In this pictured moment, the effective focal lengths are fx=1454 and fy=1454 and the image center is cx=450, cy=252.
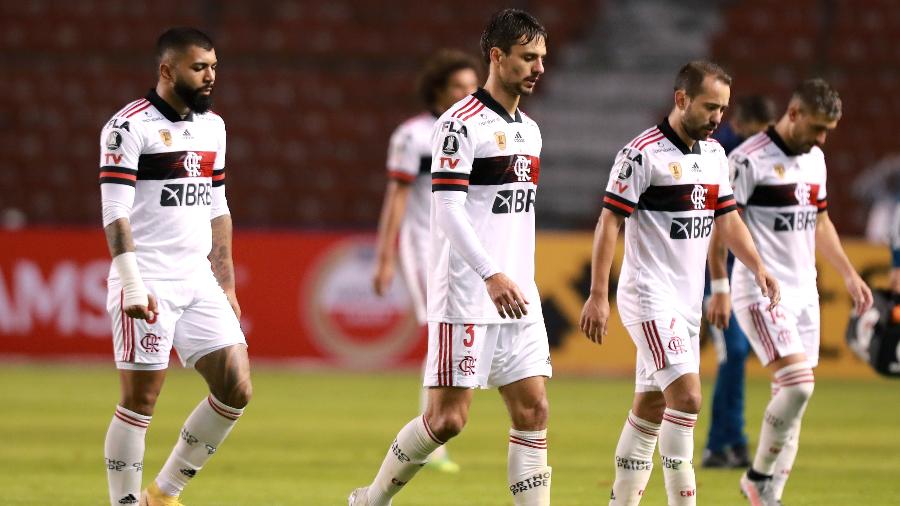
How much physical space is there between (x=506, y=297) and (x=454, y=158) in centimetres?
64

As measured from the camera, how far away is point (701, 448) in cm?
993

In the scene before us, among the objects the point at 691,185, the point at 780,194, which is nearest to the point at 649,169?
the point at 691,185

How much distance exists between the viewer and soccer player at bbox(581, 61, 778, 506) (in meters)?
6.36

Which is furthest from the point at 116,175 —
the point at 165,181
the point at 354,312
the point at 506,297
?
the point at 354,312

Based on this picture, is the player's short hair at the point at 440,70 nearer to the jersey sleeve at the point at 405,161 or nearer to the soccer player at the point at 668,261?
the jersey sleeve at the point at 405,161

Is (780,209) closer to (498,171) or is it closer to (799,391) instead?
(799,391)

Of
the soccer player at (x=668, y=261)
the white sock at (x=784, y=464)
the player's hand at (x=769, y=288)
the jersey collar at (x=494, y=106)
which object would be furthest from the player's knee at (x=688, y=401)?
the jersey collar at (x=494, y=106)

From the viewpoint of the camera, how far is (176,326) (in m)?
6.54

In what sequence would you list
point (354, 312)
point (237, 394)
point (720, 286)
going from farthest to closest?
point (354, 312) → point (720, 286) → point (237, 394)

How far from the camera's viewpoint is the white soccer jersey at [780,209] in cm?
762

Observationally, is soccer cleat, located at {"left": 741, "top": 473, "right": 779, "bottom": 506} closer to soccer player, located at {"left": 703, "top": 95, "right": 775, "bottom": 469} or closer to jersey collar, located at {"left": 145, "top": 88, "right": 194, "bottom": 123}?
soccer player, located at {"left": 703, "top": 95, "right": 775, "bottom": 469}

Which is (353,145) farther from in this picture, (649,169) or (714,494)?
(649,169)

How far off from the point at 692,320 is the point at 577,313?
8627 millimetres

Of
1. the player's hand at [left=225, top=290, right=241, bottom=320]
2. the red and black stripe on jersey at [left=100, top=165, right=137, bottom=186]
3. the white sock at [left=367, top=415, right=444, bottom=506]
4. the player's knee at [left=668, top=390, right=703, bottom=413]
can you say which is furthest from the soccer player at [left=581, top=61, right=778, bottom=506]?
the red and black stripe on jersey at [left=100, top=165, right=137, bottom=186]
